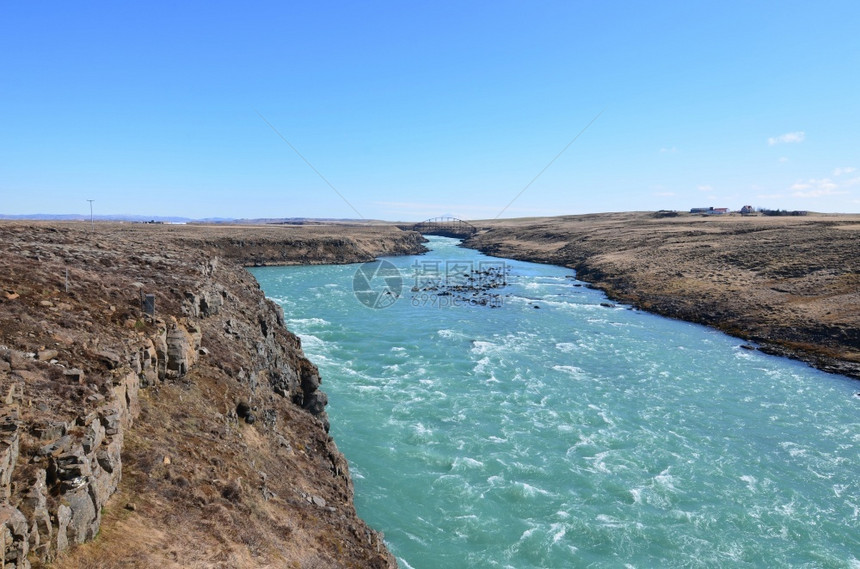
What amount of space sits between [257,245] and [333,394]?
58.5m

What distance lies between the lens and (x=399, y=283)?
191 ft

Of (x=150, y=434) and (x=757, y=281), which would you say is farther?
(x=757, y=281)

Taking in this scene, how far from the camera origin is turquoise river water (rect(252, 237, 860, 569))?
43.4 ft

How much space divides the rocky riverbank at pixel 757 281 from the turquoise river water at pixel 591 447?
398 cm
